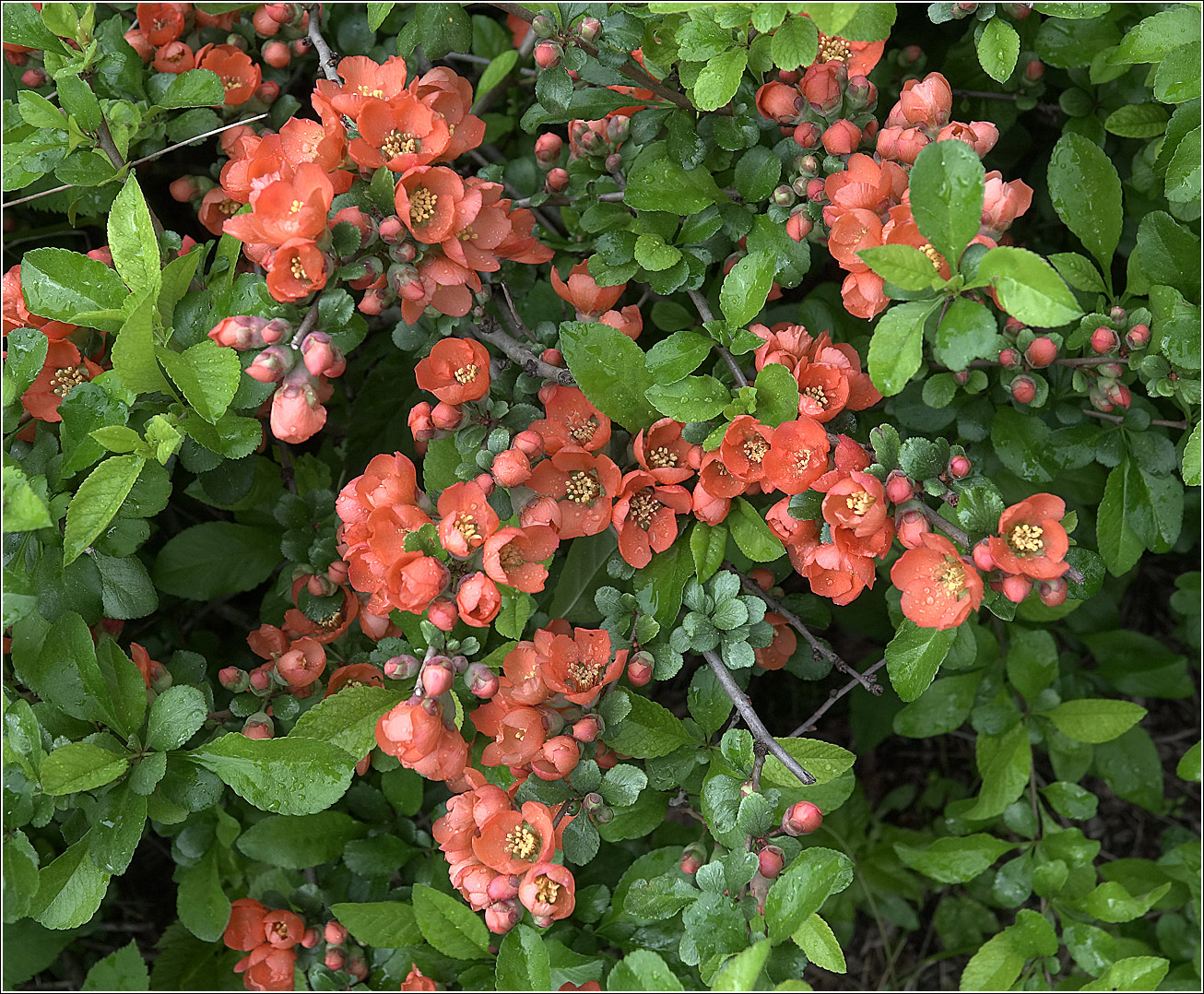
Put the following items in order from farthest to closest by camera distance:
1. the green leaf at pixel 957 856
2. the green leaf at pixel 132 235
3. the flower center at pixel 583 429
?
Result: the green leaf at pixel 957 856 < the flower center at pixel 583 429 < the green leaf at pixel 132 235

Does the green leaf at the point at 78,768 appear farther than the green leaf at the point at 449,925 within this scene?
No

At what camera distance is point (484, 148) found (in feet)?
6.66

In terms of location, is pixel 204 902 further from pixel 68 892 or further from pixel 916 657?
pixel 916 657

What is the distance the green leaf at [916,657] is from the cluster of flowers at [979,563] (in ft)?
0.27

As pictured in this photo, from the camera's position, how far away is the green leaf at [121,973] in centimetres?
166

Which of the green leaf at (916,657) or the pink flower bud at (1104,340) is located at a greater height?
the pink flower bud at (1104,340)

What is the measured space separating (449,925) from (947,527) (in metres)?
0.95

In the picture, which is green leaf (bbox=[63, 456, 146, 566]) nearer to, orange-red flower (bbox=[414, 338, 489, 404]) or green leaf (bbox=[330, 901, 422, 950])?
orange-red flower (bbox=[414, 338, 489, 404])

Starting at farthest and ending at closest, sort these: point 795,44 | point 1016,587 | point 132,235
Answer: point 132,235 < point 795,44 < point 1016,587

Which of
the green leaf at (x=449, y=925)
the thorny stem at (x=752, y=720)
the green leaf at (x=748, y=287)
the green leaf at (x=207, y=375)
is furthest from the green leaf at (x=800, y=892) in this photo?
the green leaf at (x=207, y=375)

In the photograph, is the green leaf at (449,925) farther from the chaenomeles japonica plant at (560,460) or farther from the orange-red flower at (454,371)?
the orange-red flower at (454,371)

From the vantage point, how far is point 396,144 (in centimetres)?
138

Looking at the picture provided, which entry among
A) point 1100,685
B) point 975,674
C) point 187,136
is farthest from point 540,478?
point 1100,685

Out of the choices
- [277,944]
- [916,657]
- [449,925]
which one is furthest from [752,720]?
[277,944]
